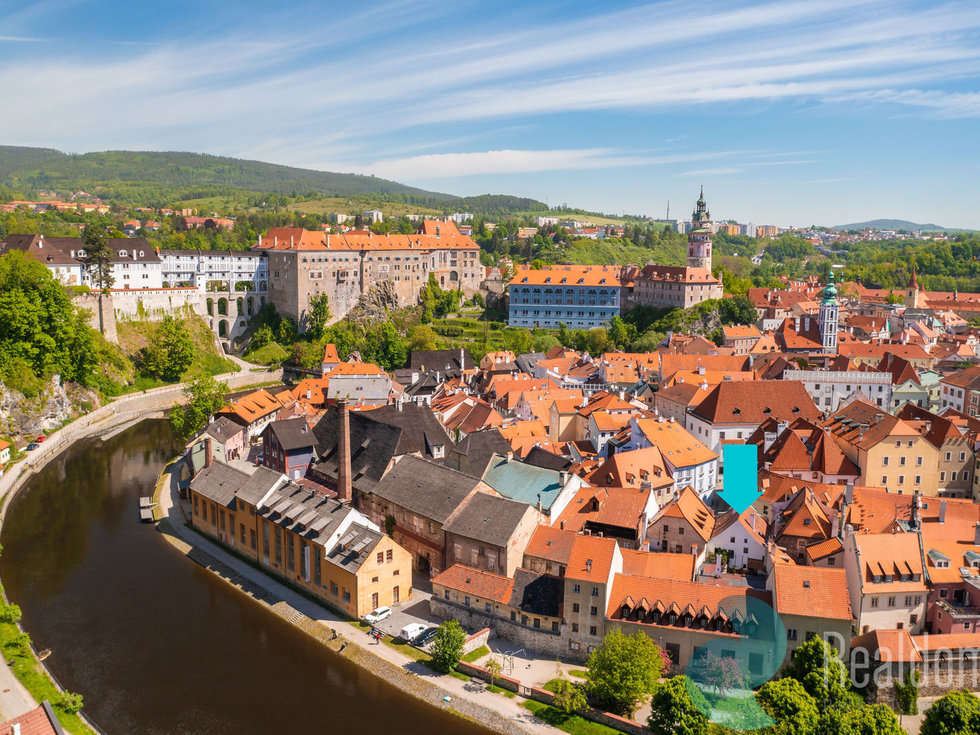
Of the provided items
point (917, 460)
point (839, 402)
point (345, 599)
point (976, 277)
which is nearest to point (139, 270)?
point (345, 599)

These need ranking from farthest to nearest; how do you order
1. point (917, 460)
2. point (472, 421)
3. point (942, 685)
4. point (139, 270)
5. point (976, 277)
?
point (976, 277) < point (139, 270) < point (472, 421) < point (917, 460) < point (942, 685)

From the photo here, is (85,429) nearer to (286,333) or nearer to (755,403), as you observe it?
(286,333)

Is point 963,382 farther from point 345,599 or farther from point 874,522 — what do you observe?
point 345,599

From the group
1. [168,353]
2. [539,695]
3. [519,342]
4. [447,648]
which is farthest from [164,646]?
[519,342]

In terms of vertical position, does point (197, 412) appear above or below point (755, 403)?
below

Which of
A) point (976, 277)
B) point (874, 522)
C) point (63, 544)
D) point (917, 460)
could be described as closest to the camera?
Answer: point (874, 522)

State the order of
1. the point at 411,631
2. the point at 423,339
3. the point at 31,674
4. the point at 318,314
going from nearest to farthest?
the point at 31,674
the point at 411,631
the point at 423,339
the point at 318,314
